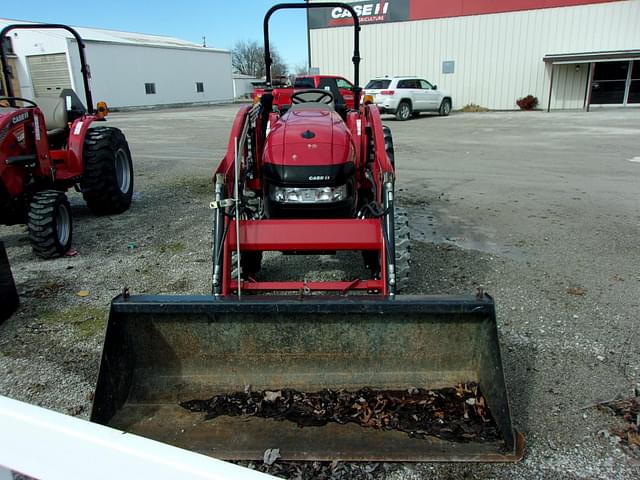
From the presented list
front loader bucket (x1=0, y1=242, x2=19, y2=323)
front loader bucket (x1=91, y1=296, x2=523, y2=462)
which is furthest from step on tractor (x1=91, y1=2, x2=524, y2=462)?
front loader bucket (x1=0, y1=242, x2=19, y2=323)

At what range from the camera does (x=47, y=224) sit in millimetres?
4996

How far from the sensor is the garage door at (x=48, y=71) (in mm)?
32219

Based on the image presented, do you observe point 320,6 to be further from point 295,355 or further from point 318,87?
point 318,87

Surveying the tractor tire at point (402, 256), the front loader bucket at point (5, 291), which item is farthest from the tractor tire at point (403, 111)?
the front loader bucket at point (5, 291)

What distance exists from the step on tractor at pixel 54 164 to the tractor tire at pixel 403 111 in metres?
14.4

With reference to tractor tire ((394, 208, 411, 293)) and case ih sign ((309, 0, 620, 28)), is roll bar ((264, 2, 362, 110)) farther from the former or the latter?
case ih sign ((309, 0, 620, 28))

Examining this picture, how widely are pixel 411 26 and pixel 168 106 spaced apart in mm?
19717

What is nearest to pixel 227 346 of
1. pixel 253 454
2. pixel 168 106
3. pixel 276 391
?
pixel 276 391

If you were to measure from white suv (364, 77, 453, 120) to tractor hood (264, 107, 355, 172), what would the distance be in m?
15.4

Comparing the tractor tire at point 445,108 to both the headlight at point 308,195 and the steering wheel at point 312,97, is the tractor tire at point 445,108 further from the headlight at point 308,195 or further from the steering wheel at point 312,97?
the headlight at point 308,195

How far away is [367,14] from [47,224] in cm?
2528

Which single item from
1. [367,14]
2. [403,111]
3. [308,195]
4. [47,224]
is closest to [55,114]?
[47,224]

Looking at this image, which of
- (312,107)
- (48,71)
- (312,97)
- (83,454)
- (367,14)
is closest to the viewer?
(83,454)

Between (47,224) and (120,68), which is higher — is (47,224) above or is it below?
below
